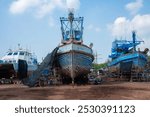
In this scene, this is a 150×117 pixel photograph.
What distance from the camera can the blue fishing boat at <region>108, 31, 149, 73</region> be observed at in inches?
1033

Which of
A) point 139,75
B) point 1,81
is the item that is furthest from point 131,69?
point 1,81

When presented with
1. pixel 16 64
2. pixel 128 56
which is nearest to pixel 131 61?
pixel 128 56

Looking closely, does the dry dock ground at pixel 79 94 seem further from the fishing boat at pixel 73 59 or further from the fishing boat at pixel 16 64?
the fishing boat at pixel 16 64

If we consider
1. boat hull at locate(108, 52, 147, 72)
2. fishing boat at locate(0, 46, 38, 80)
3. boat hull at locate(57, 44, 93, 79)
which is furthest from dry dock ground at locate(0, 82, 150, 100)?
boat hull at locate(108, 52, 147, 72)

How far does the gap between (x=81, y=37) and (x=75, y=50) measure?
507 cm

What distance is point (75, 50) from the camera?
58.5ft

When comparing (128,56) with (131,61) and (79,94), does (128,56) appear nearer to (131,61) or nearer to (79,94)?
(131,61)

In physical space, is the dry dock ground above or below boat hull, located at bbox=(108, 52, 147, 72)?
below

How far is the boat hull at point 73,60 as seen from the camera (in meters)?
17.7

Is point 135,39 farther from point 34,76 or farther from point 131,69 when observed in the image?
point 34,76

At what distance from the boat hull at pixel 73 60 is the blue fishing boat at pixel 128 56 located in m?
8.20

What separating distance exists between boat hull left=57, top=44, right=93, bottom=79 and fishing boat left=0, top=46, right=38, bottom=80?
21.1 ft

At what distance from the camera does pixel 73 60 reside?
58.1ft

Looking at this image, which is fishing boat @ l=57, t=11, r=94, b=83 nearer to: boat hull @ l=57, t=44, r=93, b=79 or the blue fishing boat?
boat hull @ l=57, t=44, r=93, b=79
